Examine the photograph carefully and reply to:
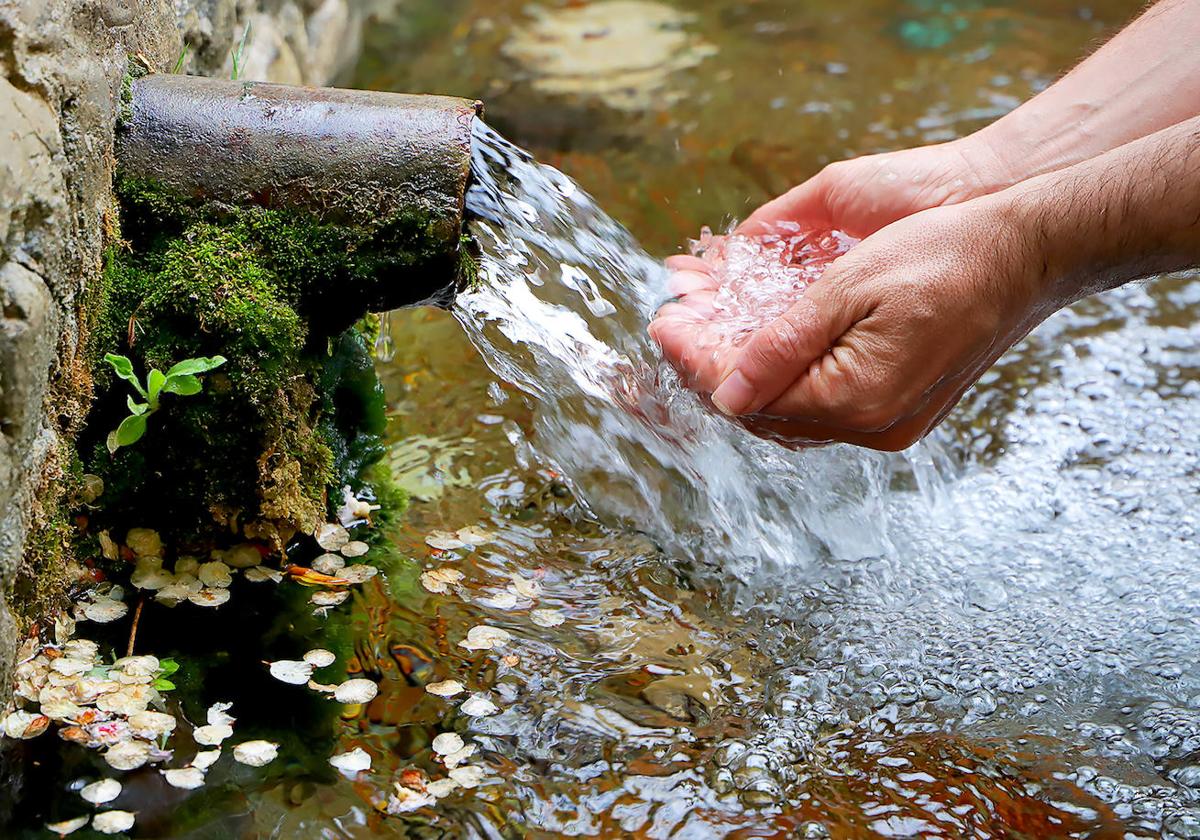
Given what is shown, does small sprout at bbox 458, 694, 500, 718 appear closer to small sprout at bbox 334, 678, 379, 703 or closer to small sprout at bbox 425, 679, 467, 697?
small sprout at bbox 425, 679, 467, 697

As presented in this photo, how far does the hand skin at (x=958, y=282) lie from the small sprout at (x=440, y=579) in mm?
696

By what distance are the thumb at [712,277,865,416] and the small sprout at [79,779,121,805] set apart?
1315 millimetres

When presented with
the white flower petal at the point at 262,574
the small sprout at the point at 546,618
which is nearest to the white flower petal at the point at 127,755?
the white flower petal at the point at 262,574

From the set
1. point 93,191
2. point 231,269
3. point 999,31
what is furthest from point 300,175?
point 999,31

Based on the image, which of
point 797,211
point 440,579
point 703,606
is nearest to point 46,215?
point 440,579

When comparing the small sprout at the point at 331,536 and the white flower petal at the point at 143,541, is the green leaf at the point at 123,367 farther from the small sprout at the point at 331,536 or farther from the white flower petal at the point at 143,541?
the small sprout at the point at 331,536

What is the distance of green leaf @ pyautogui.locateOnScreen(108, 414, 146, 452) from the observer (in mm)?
2111

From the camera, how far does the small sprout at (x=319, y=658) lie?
84.4 inches

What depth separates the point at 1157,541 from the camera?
2.70 meters

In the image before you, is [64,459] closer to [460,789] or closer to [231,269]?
[231,269]

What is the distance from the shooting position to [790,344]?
87.5 inches

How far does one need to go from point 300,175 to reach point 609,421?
3.03 feet

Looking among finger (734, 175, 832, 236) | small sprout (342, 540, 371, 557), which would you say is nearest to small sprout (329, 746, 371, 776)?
small sprout (342, 540, 371, 557)

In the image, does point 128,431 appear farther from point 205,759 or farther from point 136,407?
point 205,759
